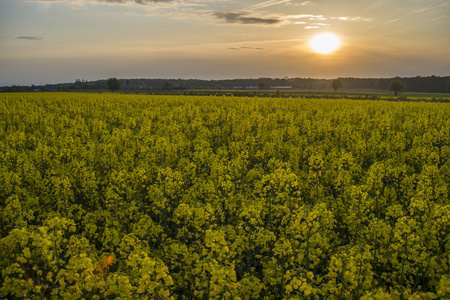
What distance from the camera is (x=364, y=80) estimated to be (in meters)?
182

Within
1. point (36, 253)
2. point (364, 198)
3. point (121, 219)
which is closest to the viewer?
point (36, 253)

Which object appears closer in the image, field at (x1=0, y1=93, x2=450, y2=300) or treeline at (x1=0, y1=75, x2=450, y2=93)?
field at (x1=0, y1=93, x2=450, y2=300)

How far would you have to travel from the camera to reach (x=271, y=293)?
6508mm

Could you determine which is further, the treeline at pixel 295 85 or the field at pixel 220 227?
the treeline at pixel 295 85

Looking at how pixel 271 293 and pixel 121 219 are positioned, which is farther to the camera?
pixel 121 219

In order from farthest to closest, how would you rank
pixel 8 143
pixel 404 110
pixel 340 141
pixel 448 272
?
pixel 404 110
pixel 340 141
pixel 8 143
pixel 448 272

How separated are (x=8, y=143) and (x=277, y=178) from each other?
1514 centimetres

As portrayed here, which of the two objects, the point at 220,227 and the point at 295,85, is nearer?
the point at 220,227

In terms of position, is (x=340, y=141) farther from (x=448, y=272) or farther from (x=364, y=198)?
(x=448, y=272)

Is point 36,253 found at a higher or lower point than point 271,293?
higher

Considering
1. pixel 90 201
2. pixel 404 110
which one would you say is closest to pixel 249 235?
pixel 90 201

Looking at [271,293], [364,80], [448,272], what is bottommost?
[271,293]

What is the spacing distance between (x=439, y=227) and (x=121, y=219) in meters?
8.19

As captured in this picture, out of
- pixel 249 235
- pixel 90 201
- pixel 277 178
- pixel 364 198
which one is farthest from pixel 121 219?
pixel 364 198
